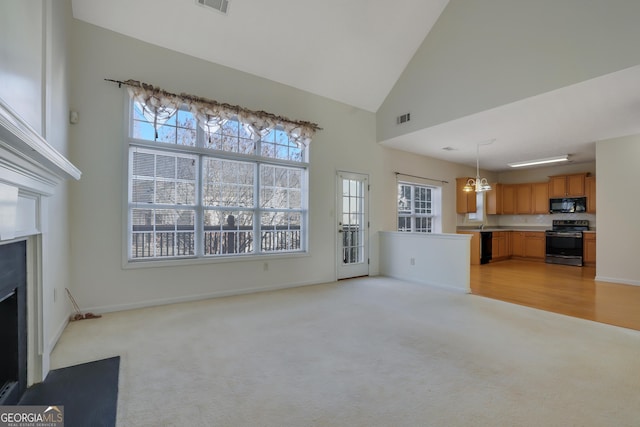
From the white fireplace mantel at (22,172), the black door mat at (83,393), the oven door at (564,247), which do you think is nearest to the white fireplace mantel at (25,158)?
the white fireplace mantel at (22,172)

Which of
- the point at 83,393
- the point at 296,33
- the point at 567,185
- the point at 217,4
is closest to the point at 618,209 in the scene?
the point at 567,185

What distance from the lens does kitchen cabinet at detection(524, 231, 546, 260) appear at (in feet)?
25.3

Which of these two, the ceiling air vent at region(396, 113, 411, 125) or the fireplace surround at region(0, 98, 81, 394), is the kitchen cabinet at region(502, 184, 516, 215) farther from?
the fireplace surround at region(0, 98, 81, 394)

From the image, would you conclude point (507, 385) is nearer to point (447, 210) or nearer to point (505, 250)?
point (447, 210)

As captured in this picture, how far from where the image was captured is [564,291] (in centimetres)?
450

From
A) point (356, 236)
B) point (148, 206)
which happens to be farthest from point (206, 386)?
point (356, 236)

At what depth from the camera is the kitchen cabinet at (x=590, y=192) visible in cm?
685

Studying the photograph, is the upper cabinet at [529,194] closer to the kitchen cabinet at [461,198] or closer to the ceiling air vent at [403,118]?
the kitchen cabinet at [461,198]

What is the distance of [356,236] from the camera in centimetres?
550

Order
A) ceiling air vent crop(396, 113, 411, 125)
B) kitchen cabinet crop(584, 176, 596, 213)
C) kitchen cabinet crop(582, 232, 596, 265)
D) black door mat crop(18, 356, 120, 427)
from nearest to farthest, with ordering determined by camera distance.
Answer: black door mat crop(18, 356, 120, 427)
ceiling air vent crop(396, 113, 411, 125)
kitchen cabinet crop(582, 232, 596, 265)
kitchen cabinet crop(584, 176, 596, 213)

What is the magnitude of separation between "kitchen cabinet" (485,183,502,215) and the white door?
15.3 feet

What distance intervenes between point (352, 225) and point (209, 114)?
3.05 metres

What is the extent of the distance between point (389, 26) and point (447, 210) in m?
4.47

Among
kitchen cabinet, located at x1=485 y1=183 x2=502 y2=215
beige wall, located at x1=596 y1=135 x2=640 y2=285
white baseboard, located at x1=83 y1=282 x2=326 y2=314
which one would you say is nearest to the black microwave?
kitchen cabinet, located at x1=485 y1=183 x2=502 y2=215
